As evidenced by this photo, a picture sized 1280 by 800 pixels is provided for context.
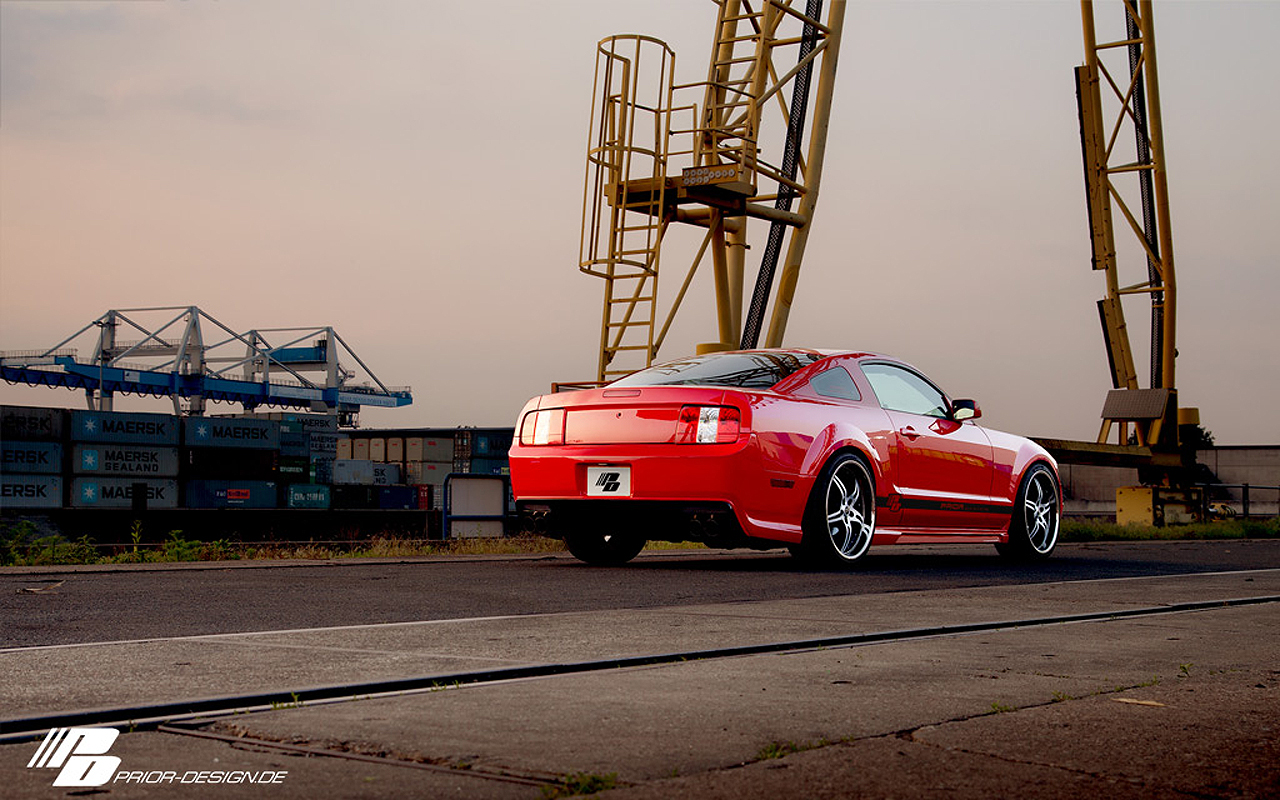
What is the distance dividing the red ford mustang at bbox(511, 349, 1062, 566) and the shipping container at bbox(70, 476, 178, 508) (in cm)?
3980

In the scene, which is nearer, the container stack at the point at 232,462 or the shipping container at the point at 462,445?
the container stack at the point at 232,462

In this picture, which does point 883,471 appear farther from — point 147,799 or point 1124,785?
point 147,799

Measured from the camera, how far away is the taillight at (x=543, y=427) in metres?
9.09

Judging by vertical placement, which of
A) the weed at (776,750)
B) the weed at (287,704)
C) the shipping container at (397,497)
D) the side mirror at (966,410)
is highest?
the side mirror at (966,410)

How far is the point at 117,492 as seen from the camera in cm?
4591

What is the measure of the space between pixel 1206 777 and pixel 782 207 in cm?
1489

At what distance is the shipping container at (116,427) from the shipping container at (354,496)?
7636 mm

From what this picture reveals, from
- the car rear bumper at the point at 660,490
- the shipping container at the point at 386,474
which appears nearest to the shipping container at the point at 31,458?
the shipping container at the point at 386,474

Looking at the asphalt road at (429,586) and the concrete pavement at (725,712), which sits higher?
the concrete pavement at (725,712)

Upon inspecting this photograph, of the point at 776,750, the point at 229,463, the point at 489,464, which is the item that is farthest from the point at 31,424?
the point at 776,750

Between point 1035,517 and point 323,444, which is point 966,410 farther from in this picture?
point 323,444

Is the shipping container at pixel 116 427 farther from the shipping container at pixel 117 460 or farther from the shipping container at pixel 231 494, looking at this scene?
the shipping container at pixel 231 494

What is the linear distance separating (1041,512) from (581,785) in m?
9.42

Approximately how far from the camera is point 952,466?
10.3 meters
